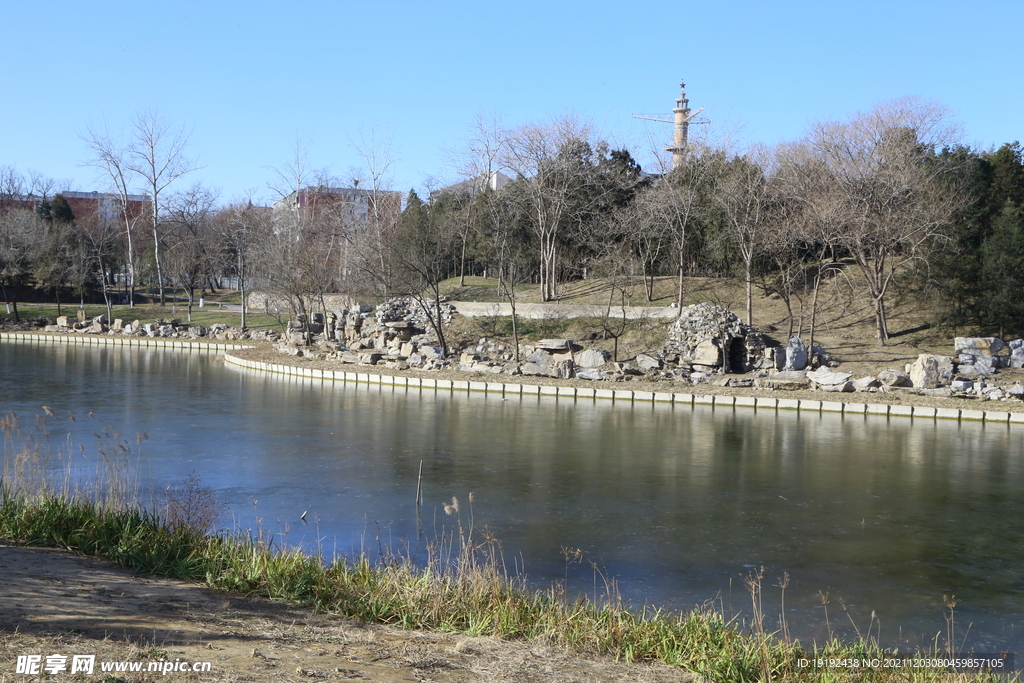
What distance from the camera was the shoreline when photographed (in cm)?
1912

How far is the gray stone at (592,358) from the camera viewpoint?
80.0ft

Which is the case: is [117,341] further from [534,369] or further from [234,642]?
[234,642]

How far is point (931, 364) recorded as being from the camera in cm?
2134

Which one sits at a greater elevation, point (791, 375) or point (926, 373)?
point (926, 373)

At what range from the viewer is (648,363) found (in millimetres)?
24156

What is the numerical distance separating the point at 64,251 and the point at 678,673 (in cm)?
4823

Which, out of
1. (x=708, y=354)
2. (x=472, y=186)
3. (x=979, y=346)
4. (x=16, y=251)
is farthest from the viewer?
(x=16, y=251)

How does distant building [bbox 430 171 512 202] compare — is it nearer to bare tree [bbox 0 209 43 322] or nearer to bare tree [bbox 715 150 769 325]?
bare tree [bbox 715 150 769 325]

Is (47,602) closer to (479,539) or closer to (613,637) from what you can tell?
(613,637)

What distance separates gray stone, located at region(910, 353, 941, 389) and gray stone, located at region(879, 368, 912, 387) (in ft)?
0.71

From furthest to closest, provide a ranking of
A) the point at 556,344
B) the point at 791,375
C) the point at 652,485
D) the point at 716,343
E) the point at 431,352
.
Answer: the point at 431,352 → the point at 556,344 → the point at 716,343 → the point at 791,375 → the point at 652,485

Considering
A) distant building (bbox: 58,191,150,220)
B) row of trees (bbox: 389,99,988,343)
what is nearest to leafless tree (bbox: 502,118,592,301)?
row of trees (bbox: 389,99,988,343)

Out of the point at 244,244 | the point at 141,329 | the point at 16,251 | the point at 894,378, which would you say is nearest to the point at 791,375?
the point at 894,378

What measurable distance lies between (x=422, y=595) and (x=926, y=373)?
18.8 meters
